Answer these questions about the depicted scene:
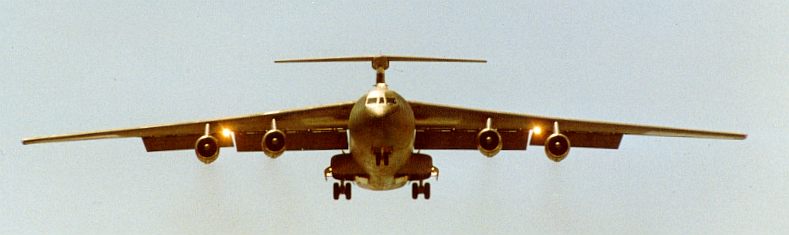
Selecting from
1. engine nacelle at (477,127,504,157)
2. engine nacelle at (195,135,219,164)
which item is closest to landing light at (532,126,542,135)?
engine nacelle at (477,127,504,157)

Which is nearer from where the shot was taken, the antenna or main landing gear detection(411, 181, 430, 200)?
the antenna

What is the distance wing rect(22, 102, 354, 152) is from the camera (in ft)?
71.6

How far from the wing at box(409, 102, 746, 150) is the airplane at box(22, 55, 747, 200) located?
20 millimetres

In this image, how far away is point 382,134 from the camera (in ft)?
63.5

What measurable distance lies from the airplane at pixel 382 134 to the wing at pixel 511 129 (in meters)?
0.02

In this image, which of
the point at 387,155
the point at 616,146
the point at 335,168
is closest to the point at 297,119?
the point at 335,168

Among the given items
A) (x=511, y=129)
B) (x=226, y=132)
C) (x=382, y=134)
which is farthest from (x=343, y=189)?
(x=382, y=134)

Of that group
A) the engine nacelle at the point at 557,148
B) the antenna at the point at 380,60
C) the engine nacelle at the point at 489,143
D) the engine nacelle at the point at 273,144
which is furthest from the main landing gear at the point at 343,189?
the engine nacelle at the point at 557,148

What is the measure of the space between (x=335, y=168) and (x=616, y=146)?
6164 mm

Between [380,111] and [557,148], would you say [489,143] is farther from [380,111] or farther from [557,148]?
[380,111]

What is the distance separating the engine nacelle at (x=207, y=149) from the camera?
20625mm

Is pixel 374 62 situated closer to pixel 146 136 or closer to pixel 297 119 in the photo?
pixel 297 119

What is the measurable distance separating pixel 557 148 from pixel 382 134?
12.2 feet

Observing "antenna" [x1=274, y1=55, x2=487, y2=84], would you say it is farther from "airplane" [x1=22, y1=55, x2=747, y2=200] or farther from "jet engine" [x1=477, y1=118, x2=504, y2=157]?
"jet engine" [x1=477, y1=118, x2=504, y2=157]
